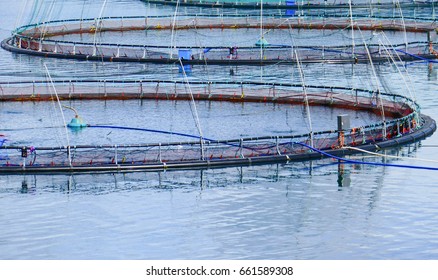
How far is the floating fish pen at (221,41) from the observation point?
11650 cm

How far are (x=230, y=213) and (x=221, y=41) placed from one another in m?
81.7

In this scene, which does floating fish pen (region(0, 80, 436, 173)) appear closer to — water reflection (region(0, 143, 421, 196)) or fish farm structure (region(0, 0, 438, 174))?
fish farm structure (region(0, 0, 438, 174))

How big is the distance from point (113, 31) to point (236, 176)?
277ft

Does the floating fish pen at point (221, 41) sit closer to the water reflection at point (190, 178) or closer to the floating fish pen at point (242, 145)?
the floating fish pen at point (242, 145)

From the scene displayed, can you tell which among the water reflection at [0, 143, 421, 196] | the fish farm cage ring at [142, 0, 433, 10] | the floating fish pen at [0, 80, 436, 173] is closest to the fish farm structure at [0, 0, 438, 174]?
the floating fish pen at [0, 80, 436, 173]

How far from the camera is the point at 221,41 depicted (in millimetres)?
139250

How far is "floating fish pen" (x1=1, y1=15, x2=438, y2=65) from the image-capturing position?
382 feet

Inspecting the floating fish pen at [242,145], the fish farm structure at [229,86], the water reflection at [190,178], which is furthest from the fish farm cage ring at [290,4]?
the water reflection at [190,178]

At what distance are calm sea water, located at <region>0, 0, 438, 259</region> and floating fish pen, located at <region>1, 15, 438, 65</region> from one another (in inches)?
1478

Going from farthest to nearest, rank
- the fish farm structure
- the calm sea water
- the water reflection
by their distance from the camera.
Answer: the fish farm structure < the water reflection < the calm sea water

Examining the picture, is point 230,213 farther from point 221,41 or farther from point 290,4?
point 290,4

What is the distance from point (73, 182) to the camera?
2584 inches

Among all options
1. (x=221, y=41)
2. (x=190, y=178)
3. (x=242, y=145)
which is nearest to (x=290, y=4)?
(x=221, y=41)

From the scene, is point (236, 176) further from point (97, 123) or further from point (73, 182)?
point (97, 123)
